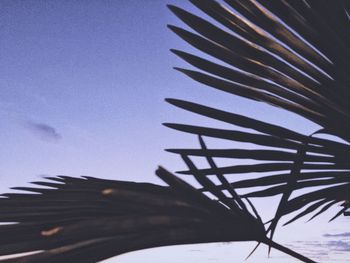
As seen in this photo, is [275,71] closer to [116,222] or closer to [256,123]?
[256,123]

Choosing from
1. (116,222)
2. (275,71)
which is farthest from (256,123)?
(116,222)

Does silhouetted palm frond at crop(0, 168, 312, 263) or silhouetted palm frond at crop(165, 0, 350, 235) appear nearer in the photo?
silhouetted palm frond at crop(0, 168, 312, 263)

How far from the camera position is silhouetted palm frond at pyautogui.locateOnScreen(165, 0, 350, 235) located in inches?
42.0

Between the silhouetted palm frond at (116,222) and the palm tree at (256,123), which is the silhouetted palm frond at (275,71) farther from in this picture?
the silhouetted palm frond at (116,222)

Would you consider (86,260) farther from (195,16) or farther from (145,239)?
(195,16)

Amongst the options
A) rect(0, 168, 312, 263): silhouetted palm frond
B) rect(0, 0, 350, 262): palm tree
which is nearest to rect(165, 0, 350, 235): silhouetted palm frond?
rect(0, 0, 350, 262): palm tree

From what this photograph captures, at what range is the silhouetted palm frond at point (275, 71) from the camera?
1067mm

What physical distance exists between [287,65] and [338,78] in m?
0.14

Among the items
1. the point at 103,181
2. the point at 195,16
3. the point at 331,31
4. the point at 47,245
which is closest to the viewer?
the point at 47,245

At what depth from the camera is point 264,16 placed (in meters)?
1.12

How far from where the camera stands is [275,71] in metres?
1.14

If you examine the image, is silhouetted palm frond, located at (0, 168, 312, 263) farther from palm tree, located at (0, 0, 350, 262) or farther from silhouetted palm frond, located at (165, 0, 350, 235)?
silhouetted palm frond, located at (165, 0, 350, 235)

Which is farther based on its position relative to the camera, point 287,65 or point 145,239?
point 287,65

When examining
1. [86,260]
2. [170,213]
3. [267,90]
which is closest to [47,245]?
[86,260]
